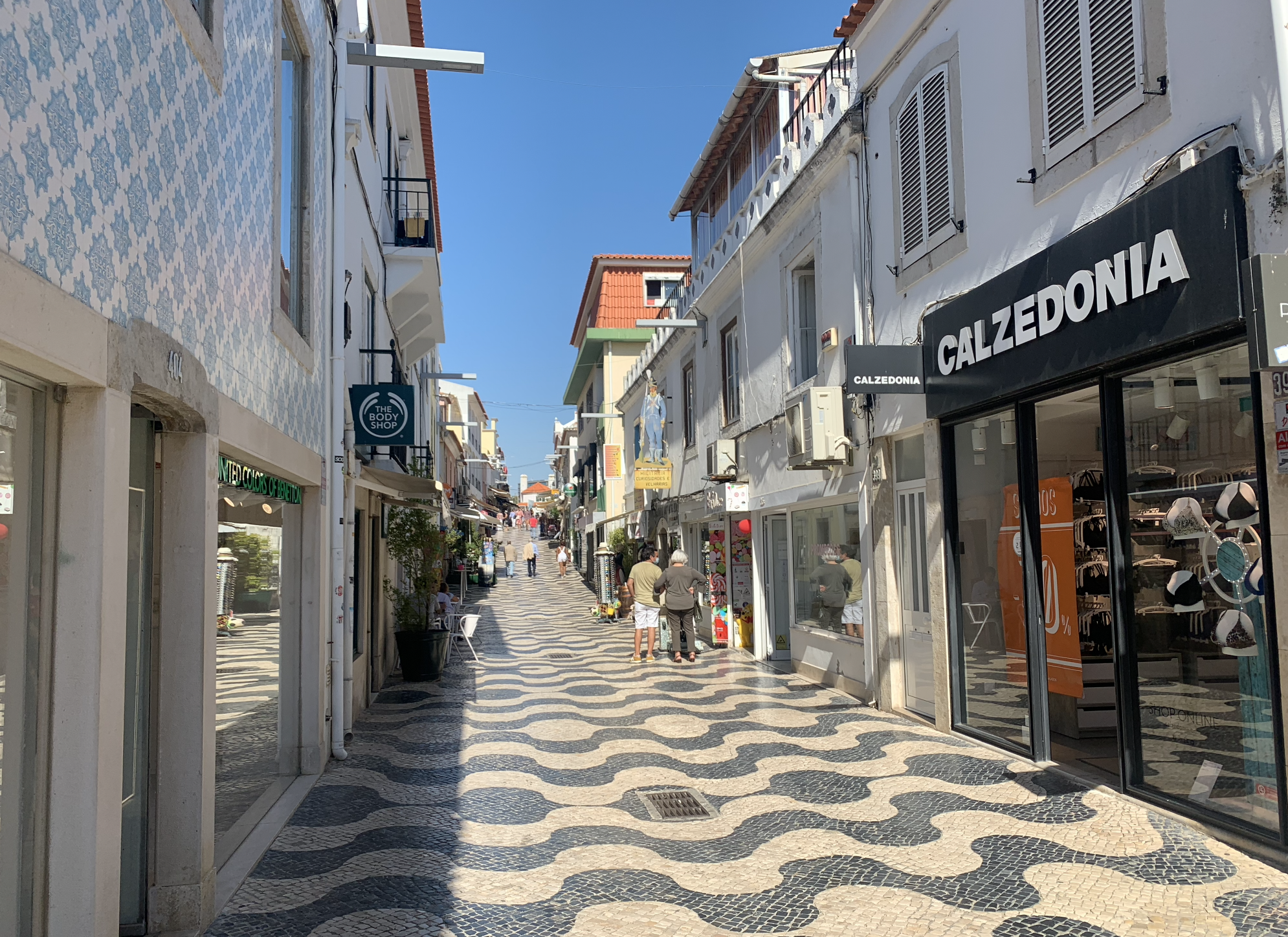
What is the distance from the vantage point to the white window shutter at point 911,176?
8562 millimetres

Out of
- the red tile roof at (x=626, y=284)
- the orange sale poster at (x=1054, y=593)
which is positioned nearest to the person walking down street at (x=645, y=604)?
the orange sale poster at (x=1054, y=593)

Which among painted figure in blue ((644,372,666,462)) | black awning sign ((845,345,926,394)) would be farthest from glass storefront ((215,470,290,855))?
painted figure in blue ((644,372,666,462))

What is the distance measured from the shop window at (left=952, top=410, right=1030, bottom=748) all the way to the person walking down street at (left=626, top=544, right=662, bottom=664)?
702 centimetres

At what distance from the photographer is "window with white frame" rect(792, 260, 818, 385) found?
12.0 meters

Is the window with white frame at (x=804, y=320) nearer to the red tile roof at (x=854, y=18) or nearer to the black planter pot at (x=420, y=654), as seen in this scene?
the red tile roof at (x=854, y=18)

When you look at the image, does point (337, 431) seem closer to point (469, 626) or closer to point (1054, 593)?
point (1054, 593)

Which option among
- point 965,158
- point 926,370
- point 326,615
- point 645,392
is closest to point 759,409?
point 926,370

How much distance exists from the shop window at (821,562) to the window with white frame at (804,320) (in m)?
1.80

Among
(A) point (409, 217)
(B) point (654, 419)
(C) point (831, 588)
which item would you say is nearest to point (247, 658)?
(C) point (831, 588)

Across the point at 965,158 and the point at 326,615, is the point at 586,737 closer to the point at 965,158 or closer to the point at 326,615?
the point at 326,615

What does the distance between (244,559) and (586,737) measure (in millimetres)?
3975

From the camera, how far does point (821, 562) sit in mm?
11898

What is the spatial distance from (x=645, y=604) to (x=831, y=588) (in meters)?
4.06

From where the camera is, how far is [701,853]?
17.9 feet
